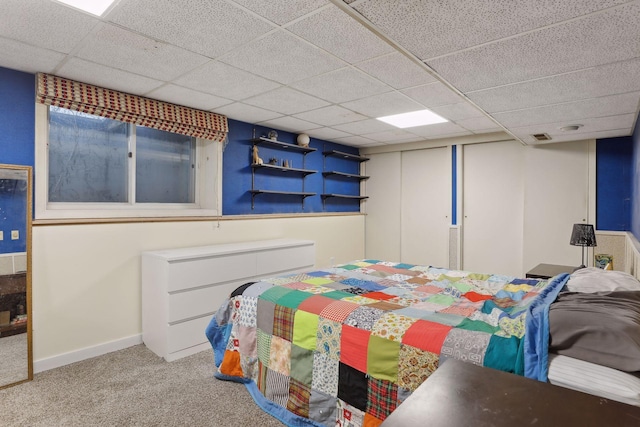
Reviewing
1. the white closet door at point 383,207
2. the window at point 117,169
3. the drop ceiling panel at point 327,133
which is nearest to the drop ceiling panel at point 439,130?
the drop ceiling panel at point 327,133

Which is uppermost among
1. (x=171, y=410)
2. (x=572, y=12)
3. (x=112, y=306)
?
(x=572, y=12)

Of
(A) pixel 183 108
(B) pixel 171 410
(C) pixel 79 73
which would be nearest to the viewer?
(B) pixel 171 410

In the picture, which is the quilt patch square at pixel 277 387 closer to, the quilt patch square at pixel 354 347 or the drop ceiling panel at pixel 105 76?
the quilt patch square at pixel 354 347

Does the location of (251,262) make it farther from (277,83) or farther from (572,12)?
(572,12)

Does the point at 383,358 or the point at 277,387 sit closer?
the point at 383,358

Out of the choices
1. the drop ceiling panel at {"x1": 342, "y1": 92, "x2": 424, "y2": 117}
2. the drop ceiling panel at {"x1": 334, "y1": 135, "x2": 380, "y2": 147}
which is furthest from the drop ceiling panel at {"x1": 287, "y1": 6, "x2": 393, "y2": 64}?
the drop ceiling panel at {"x1": 334, "y1": 135, "x2": 380, "y2": 147}

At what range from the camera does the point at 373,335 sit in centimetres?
174

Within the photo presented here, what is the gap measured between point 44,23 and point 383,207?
16.4ft

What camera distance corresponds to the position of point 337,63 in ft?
7.99

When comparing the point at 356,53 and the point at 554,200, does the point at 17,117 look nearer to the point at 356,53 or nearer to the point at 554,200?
the point at 356,53

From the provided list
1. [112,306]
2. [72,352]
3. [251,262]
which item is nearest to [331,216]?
[251,262]

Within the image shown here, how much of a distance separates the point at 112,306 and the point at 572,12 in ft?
12.4

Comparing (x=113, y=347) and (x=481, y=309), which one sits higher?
(x=481, y=309)

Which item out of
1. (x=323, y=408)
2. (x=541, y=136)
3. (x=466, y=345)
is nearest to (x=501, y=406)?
(x=466, y=345)
